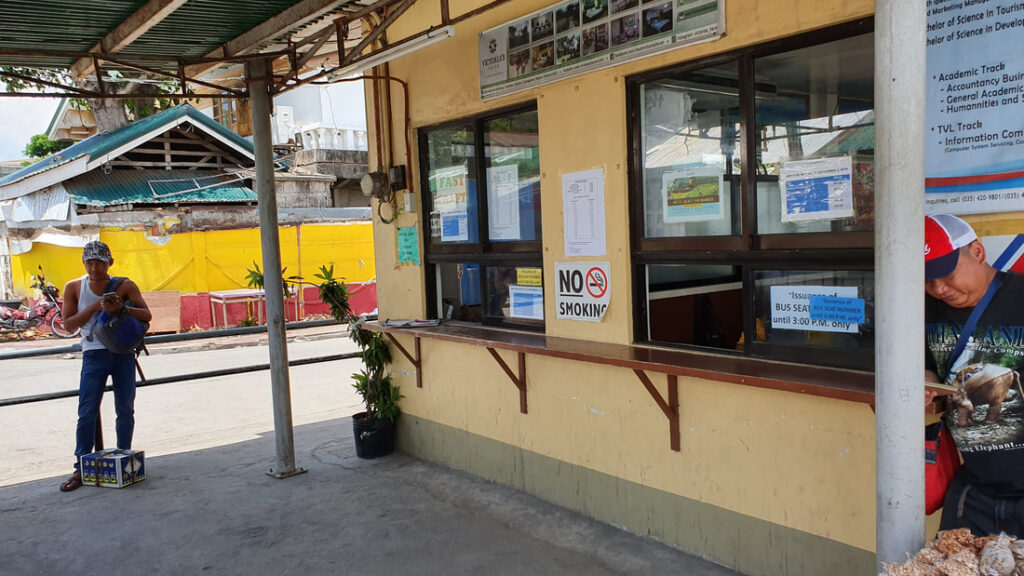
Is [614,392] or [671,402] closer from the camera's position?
[671,402]

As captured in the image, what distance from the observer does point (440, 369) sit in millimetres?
5934

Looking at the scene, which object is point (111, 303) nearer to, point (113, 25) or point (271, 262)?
point (271, 262)

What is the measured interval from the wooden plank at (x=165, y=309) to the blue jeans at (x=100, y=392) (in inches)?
381

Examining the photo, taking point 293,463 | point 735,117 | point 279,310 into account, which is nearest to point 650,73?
point 735,117

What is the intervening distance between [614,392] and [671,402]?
49 cm

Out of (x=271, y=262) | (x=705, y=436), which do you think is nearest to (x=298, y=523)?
(x=271, y=262)

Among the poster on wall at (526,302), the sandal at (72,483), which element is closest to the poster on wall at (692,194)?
the poster on wall at (526,302)

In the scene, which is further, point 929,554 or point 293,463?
point 293,463

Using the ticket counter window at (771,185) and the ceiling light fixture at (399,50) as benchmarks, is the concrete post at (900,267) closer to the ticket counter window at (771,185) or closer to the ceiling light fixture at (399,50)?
the ticket counter window at (771,185)

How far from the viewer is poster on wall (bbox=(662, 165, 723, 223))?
3.95 metres

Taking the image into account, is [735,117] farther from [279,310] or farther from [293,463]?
[293,463]

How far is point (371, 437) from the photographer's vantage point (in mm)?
6297

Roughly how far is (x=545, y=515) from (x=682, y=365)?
167 cm

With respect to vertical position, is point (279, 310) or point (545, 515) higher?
point (279, 310)
